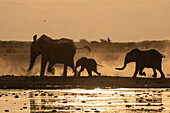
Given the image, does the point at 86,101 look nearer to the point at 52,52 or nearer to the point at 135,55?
the point at 135,55

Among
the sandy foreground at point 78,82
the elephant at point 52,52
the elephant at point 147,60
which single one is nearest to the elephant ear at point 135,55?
the elephant at point 147,60

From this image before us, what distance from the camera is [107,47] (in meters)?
116

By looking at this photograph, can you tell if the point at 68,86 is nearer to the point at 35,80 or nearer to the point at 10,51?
the point at 35,80

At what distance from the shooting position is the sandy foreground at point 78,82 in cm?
6669

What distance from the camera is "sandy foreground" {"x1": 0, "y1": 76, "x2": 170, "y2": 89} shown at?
66.7 m

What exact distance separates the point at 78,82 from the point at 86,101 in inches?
755

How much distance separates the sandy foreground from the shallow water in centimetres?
526

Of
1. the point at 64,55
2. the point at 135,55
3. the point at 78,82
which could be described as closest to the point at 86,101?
the point at 78,82

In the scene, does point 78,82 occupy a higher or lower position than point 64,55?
lower

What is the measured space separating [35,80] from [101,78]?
204 inches

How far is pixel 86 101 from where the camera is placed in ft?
163

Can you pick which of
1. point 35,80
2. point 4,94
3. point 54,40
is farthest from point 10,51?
point 4,94

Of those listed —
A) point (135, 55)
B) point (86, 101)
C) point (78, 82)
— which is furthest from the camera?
point (135, 55)

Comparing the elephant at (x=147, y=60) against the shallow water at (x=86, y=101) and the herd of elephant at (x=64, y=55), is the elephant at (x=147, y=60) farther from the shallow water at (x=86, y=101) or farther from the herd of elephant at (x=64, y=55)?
the shallow water at (x=86, y=101)
